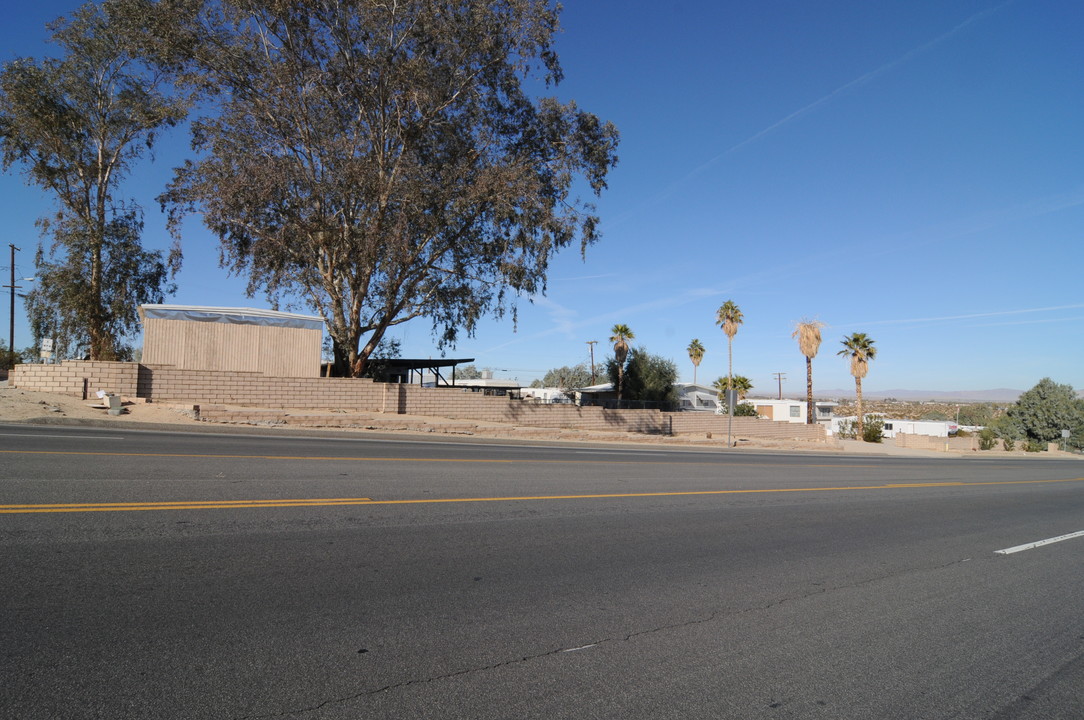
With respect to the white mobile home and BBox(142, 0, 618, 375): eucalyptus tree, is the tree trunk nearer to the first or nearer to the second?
BBox(142, 0, 618, 375): eucalyptus tree

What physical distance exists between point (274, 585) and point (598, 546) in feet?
11.7

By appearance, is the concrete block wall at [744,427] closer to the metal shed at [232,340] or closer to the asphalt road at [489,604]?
the metal shed at [232,340]

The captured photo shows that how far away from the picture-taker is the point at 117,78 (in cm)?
2966

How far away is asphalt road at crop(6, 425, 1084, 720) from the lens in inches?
163

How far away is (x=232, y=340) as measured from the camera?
28.0 meters

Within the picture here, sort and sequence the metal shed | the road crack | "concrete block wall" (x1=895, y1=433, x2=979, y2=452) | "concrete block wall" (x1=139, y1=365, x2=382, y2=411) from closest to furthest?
1. the road crack
2. "concrete block wall" (x1=139, y1=365, x2=382, y2=411)
3. the metal shed
4. "concrete block wall" (x1=895, y1=433, x2=979, y2=452)

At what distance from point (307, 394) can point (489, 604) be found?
24.0 meters

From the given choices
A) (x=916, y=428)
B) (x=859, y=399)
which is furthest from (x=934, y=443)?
(x=916, y=428)

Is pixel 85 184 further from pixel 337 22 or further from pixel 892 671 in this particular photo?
pixel 892 671

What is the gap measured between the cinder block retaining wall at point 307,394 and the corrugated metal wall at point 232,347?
44.9 inches

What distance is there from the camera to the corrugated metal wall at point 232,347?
88.2ft

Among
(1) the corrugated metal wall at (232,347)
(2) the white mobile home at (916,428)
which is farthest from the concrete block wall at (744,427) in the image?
(2) the white mobile home at (916,428)

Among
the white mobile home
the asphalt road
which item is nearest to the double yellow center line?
the asphalt road

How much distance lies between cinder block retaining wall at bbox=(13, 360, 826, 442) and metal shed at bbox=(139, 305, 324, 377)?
3.48ft
